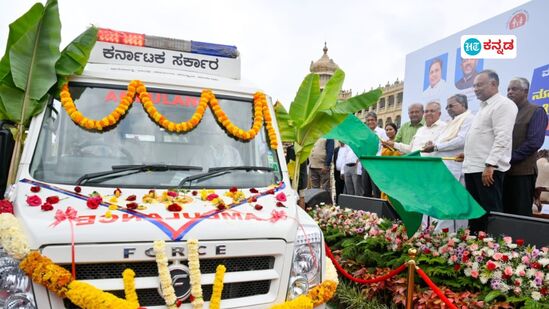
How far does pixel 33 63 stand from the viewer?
146 inches

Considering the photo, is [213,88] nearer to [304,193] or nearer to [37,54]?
[37,54]

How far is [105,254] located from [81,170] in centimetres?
98

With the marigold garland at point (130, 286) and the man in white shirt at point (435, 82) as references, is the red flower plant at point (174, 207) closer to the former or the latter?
the marigold garland at point (130, 286)

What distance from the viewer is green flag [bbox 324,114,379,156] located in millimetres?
5246

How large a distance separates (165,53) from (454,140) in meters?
4.04

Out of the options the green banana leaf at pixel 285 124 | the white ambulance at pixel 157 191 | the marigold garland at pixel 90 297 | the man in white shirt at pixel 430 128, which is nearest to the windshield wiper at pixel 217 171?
the white ambulance at pixel 157 191

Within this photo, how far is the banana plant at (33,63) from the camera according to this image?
3594mm

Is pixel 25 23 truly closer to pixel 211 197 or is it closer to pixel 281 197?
pixel 211 197

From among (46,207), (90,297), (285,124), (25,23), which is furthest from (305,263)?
(25,23)

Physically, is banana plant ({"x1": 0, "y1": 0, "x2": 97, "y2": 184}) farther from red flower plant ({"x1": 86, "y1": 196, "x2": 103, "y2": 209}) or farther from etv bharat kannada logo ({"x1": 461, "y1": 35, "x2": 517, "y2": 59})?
etv bharat kannada logo ({"x1": 461, "y1": 35, "x2": 517, "y2": 59})

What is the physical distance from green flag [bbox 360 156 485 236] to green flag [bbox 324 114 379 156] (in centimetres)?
31

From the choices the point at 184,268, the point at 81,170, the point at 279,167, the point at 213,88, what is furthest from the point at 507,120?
the point at 81,170

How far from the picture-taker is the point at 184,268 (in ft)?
8.63

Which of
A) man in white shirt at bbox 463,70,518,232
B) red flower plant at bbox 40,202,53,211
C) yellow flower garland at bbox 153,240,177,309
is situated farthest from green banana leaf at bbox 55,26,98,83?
man in white shirt at bbox 463,70,518,232
